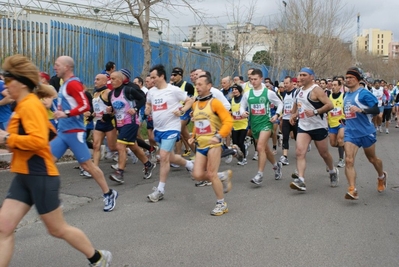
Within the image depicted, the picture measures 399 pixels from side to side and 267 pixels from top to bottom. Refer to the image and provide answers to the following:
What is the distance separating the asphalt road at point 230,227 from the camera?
4965 mm

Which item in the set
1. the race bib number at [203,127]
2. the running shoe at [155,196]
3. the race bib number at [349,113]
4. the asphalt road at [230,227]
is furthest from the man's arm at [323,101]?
the running shoe at [155,196]

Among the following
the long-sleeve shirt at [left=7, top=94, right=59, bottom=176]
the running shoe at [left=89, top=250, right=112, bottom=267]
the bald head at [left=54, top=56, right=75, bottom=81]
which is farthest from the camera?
the bald head at [left=54, top=56, right=75, bottom=81]

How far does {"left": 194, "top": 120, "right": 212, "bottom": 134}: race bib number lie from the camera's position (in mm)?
6695

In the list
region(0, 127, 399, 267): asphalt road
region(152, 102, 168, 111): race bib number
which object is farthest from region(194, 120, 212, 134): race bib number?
region(0, 127, 399, 267): asphalt road

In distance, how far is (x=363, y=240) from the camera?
5.55 metres

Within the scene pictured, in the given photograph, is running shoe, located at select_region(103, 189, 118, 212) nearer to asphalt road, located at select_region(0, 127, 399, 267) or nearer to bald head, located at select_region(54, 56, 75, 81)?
asphalt road, located at select_region(0, 127, 399, 267)

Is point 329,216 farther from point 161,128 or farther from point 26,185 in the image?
point 26,185

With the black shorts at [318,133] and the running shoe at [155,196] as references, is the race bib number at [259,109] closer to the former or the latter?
the black shorts at [318,133]

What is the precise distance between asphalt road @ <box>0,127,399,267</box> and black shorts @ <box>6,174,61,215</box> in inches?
43.8

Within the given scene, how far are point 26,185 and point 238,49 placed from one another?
19900 millimetres

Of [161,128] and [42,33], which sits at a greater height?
[42,33]

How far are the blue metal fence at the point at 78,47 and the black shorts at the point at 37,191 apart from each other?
938 centimetres

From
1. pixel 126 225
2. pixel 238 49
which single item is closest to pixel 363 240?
pixel 126 225

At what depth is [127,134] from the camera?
8.38 m
